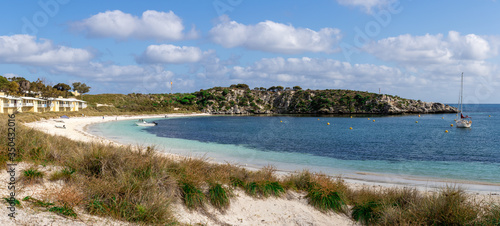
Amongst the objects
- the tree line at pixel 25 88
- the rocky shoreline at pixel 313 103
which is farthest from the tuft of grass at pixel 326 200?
the rocky shoreline at pixel 313 103

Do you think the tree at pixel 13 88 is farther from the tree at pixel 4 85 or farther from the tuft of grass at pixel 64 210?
the tuft of grass at pixel 64 210

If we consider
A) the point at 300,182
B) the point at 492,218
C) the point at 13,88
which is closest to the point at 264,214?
the point at 300,182

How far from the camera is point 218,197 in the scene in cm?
730

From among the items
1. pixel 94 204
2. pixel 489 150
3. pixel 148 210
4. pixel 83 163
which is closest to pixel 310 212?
pixel 148 210

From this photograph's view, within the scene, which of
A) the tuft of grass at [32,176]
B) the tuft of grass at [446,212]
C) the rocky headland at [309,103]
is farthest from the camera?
the rocky headland at [309,103]

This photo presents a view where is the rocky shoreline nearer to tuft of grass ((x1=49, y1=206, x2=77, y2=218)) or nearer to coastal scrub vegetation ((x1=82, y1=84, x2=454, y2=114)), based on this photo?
coastal scrub vegetation ((x1=82, y1=84, x2=454, y2=114))

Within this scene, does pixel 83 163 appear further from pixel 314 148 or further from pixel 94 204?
pixel 314 148

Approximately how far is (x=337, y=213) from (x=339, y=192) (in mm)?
693

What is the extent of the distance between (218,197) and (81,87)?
376 feet

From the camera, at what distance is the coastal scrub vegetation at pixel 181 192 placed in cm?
586

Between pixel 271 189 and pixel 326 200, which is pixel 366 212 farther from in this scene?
pixel 271 189

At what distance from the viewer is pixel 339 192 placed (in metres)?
8.35

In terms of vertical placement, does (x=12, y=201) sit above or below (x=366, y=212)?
above

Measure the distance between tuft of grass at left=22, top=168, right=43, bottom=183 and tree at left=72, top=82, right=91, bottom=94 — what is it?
370 ft
